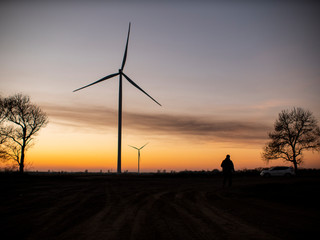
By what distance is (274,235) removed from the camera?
21.3 feet

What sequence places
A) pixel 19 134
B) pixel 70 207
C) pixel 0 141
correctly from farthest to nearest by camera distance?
pixel 19 134 → pixel 0 141 → pixel 70 207

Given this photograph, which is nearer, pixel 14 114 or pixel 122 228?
pixel 122 228

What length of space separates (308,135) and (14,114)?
59.4 m

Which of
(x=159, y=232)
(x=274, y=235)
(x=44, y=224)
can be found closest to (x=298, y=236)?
(x=274, y=235)

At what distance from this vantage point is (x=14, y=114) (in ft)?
156

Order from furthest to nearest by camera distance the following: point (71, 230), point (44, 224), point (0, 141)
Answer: point (0, 141)
point (44, 224)
point (71, 230)

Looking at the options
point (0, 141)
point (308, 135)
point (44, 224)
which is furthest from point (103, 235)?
point (308, 135)

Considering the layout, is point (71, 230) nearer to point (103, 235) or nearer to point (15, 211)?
point (103, 235)

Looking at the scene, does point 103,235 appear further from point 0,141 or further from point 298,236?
point 0,141

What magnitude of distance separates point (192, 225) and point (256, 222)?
212 cm

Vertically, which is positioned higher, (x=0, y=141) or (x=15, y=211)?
(x=0, y=141)

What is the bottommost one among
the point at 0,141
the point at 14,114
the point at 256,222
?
the point at 256,222

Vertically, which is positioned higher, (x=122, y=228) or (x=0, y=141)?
(x=0, y=141)

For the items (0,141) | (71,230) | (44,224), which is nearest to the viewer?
(71,230)
